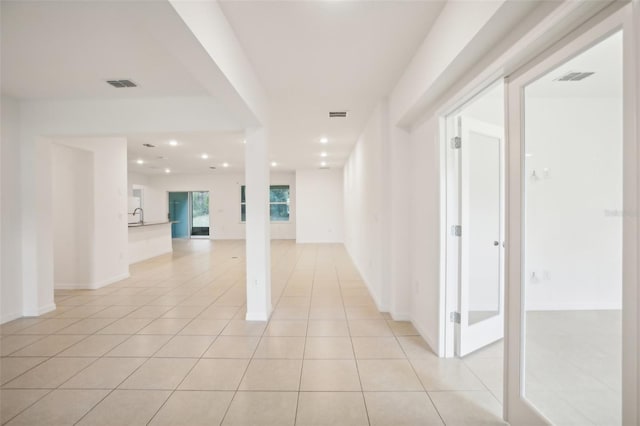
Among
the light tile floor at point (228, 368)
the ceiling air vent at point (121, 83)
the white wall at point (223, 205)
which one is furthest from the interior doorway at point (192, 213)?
the ceiling air vent at point (121, 83)

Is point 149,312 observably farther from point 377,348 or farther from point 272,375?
point 377,348

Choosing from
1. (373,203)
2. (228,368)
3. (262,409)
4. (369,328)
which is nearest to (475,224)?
(369,328)

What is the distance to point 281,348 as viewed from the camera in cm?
278

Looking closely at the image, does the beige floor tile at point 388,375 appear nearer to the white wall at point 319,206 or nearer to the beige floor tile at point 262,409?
the beige floor tile at point 262,409

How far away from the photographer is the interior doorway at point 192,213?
43.4ft

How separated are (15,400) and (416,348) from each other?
3148 mm

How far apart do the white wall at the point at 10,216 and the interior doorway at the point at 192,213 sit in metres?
9.58

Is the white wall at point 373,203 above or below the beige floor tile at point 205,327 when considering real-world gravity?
above

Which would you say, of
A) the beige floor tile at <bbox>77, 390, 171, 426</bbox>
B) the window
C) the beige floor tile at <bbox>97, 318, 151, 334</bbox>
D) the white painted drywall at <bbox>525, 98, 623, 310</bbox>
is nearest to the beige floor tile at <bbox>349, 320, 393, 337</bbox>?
the white painted drywall at <bbox>525, 98, 623, 310</bbox>

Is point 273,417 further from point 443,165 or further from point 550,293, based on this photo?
point 443,165

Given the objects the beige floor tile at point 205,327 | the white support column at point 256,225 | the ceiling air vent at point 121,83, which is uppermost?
the ceiling air vent at point 121,83

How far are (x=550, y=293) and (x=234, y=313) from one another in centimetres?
328

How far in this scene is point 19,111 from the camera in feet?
12.2

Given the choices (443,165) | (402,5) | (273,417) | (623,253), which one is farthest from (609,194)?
(273,417)
